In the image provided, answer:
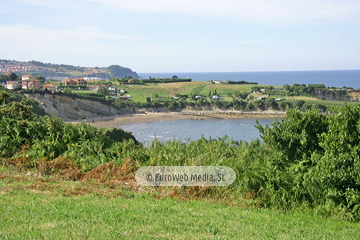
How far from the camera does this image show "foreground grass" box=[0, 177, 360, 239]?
4.61 meters

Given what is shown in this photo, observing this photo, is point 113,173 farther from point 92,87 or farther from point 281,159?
point 92,87

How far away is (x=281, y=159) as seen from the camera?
23.0 feet

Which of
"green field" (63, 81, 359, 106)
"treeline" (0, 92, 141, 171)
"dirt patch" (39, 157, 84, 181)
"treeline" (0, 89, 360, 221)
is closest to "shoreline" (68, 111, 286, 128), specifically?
"green field" (63, 81, 359, 106)

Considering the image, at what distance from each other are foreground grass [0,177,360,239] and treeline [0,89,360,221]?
42 centimetres

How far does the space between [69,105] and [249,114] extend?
38.3 metres

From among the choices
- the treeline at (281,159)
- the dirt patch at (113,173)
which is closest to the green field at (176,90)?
the treeline at (281,159)

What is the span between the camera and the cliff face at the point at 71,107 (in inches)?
2450

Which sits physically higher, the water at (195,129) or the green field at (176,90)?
the green field at (176,90)

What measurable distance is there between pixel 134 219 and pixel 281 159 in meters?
3.33

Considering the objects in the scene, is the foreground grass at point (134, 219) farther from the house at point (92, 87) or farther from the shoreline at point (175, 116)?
the house at point (92, 87)

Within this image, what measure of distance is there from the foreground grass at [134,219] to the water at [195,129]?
42096 millimetres

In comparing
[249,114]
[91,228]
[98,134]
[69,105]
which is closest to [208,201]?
[91,228]

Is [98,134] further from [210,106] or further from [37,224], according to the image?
[210,106]

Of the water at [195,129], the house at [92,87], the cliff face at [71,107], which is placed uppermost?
the house at [92,87]
